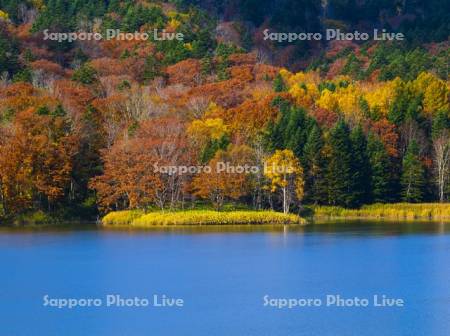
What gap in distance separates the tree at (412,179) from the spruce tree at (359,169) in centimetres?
274

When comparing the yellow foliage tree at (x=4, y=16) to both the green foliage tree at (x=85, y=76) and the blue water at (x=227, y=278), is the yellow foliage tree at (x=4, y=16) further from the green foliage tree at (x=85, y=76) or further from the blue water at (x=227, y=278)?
the blue water at (x=227, y=278)

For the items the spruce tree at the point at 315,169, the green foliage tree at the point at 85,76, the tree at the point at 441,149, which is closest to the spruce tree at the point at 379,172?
the spruce tree at the point at 315,169

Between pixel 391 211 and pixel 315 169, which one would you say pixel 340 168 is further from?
pixel 391 211

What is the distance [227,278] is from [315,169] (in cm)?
3555

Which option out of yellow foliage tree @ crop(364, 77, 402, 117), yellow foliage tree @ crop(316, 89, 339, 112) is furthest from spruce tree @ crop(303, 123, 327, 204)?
yellow foliage tree @ crop(316, 89, 339, 112)

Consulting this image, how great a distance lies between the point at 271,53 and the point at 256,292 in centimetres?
10916

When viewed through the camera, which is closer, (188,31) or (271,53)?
(188,31)

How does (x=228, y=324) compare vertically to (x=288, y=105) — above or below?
below

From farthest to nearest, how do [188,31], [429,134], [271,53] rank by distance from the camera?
[271,53]
[188,31]
[429,134]

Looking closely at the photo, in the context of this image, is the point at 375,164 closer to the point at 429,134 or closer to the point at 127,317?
the point at 429,134

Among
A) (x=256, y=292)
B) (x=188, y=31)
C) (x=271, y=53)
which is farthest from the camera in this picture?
(x=271, y=53)

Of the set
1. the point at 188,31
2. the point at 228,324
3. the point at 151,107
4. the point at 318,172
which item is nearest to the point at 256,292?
the point at 228,324

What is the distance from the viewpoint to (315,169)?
71.9m

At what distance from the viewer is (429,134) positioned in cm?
8244
